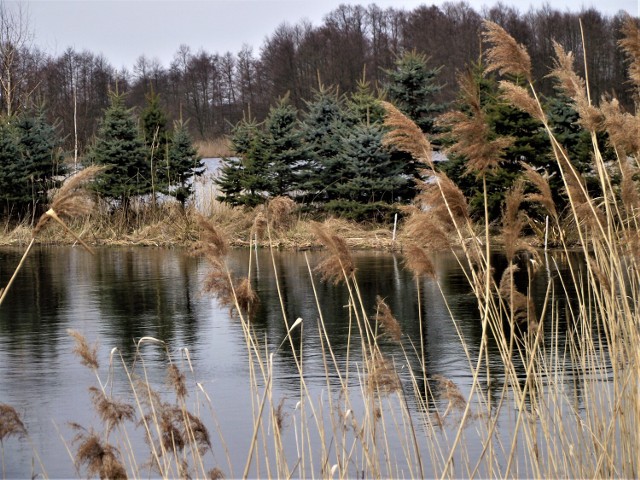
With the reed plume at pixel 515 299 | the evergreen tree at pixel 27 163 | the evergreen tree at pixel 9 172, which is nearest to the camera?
the reed plume at pixel 515 299

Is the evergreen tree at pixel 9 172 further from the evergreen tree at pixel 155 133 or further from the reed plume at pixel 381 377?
the reed plume at pixel 381 377

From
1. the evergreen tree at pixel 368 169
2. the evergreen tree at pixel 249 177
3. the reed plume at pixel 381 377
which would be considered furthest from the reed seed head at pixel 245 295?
the evergreen tree at pixel 249 177

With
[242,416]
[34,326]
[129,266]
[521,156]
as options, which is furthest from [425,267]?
[521,156]

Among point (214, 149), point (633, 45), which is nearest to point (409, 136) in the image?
point (633, 45)

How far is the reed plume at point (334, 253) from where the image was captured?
183 inches

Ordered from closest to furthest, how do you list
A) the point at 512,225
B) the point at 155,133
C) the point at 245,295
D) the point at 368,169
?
1. the point at 512,225
2. the point at 245,295
3. the point at 368,169
4. the point at 155,133

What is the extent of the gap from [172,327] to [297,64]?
41830 millimetres

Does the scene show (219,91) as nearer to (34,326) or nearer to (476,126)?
(34,326)

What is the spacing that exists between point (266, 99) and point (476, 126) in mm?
51377

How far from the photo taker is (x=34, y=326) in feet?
42.4

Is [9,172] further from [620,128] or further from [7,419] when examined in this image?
[7,419]

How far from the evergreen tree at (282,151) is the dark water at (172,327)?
5.54 m

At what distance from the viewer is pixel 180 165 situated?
29.4 m

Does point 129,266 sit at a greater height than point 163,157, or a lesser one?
lesser
